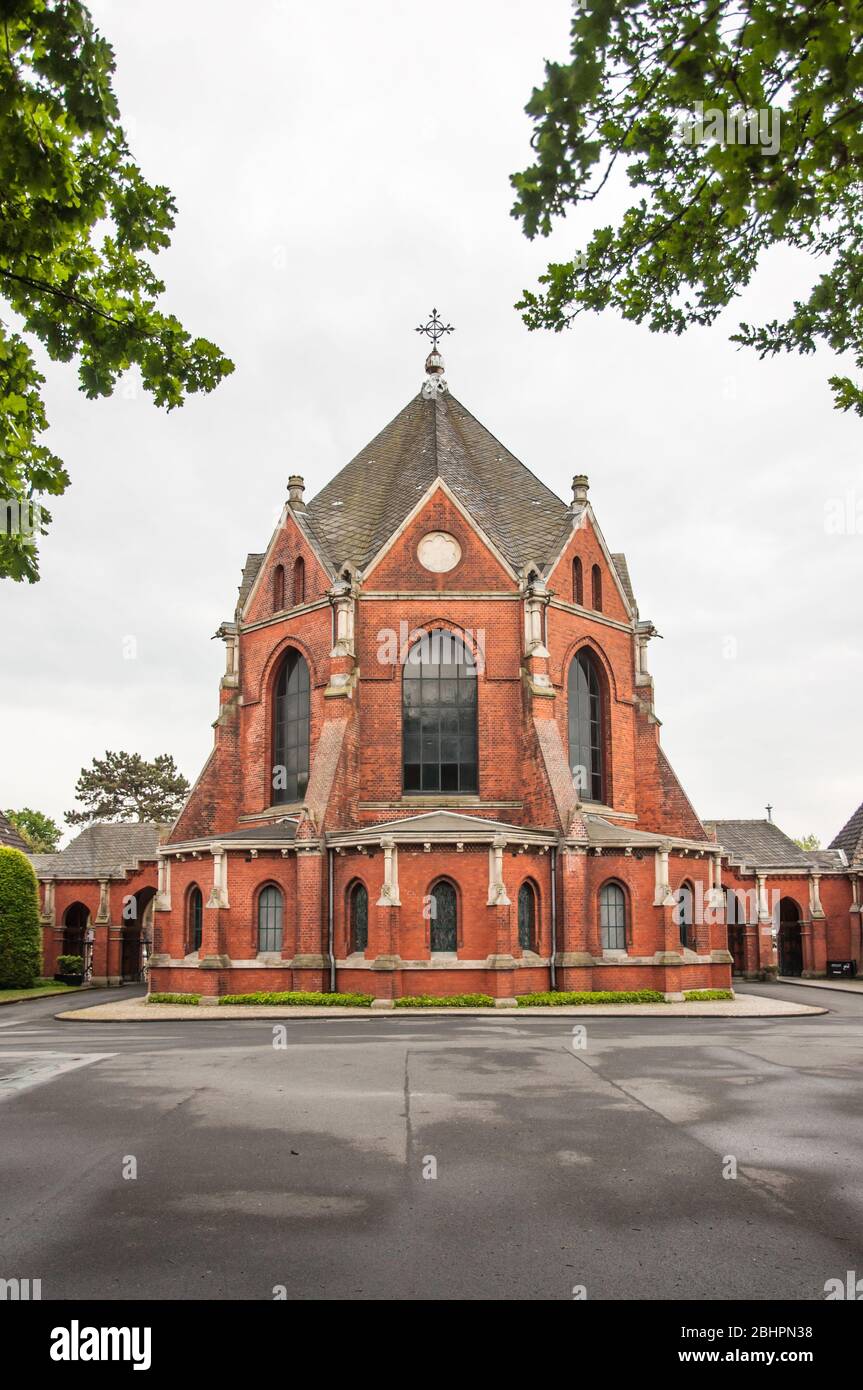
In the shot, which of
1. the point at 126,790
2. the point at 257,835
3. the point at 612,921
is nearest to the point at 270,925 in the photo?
the point at 257,835

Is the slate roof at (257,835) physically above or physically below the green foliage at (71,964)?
above

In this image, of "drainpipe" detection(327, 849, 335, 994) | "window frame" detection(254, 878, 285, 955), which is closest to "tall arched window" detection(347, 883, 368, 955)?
"drainpipe" detection(327, 849, 335, 994)

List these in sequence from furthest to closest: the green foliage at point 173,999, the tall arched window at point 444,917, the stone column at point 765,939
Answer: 1. the stone column at point 765,939
2. the green foliage at point 173,999
3. the tall arched window at point 444,917

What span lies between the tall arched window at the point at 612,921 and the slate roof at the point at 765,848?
14.6m

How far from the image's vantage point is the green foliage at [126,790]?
76438 millimetres

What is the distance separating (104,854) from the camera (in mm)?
40562

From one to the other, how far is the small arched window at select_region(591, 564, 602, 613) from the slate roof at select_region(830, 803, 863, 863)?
51.1ft

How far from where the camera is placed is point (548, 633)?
29125mm

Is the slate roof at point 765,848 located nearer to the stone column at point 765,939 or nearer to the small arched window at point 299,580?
the stone column at point 765,939

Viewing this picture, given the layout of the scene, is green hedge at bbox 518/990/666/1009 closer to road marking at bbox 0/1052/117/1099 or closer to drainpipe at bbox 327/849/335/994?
drainpipe at bbox 327/849/335/994

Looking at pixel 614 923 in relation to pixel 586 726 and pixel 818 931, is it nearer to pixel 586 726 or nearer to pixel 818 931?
pixel 586 726

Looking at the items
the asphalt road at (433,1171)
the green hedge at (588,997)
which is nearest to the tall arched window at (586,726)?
the green hedge at (588,997)
